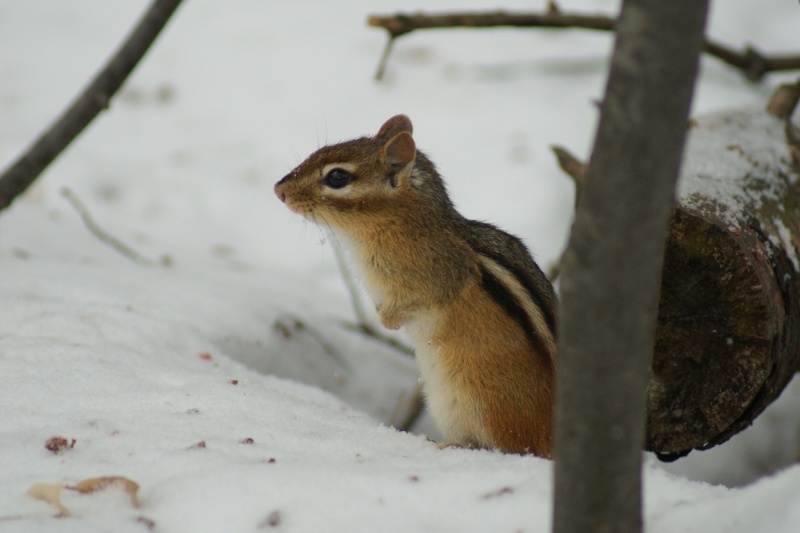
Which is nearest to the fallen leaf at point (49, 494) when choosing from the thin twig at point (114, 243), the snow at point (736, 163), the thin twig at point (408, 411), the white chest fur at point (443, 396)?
the white chest fur at point (443, 396)

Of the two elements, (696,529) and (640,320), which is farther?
(696,529)

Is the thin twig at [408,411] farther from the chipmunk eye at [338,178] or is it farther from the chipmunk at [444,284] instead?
the chipmunk eye at [338,178]

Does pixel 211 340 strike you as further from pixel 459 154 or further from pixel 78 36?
pixel 78 36

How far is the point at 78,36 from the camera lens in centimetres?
664

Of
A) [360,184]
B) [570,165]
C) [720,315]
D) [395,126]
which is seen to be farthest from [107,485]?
[570,165]

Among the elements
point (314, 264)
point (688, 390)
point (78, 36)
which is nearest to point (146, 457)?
point (688, 390)

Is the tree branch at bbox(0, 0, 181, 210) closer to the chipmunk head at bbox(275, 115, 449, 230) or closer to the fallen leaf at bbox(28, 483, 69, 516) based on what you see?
the chipmunk head at bbox(275, 115, 449, 230)

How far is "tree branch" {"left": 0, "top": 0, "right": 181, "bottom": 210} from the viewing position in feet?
12.9

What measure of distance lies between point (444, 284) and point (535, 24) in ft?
7.35

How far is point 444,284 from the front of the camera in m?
2.80

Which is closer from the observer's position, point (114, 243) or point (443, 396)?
point (443, 396)

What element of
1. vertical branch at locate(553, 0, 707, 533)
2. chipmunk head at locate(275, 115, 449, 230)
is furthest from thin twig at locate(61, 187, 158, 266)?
vertical branch at locate(553, 0, 707, 533)

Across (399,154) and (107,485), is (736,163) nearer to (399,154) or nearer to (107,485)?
(399,154)

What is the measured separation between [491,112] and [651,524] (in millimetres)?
4233
